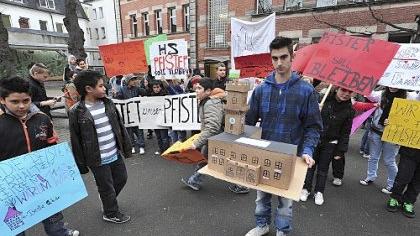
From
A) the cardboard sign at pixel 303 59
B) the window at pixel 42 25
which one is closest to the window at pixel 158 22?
the cardboard sign at pixel 303 59

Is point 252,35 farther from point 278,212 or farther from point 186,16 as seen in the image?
point 186,16

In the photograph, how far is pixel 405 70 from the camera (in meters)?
3.83

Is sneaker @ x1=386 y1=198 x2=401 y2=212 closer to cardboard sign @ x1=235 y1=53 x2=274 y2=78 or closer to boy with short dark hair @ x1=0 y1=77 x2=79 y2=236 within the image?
cardboard sign @ x1=235 y1=53 x2=274 y2=78

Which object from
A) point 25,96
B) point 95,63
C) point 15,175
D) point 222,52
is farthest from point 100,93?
point 95,63

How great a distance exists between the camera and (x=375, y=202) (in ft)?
12.8

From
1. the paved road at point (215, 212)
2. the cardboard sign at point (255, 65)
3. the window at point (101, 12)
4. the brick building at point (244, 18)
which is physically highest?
the window at point (101, 12)

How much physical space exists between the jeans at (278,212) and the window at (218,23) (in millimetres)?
14547

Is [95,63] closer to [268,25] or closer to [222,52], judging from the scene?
[222,52]

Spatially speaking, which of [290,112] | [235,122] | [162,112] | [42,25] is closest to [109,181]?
[235,122]

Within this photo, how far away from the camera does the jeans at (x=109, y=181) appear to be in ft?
10.3

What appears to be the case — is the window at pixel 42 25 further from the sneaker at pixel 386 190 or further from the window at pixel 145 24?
the sneaker at pixel 386 190

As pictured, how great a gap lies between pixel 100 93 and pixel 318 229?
2991mm

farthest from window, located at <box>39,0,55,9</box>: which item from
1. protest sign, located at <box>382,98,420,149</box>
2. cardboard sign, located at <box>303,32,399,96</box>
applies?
protest sign, located at <box>382,98,420,149</box>

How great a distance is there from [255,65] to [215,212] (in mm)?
3500
